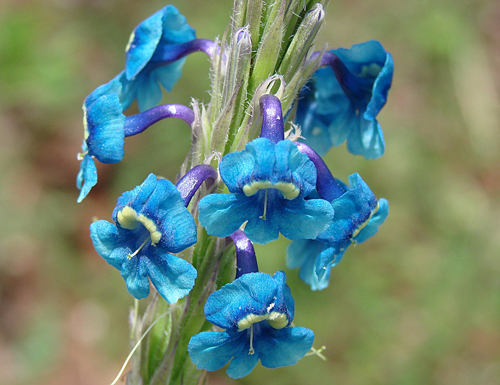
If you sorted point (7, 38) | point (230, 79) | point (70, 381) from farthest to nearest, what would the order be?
point (7, 38) → point (70, 381) → point (230, 79)

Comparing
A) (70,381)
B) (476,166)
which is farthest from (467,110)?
(70,381)

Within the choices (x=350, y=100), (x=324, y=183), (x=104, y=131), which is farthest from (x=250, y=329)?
(x=350, y=100)

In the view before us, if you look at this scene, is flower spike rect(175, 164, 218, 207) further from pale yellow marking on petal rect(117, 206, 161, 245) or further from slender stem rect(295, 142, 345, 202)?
slender stem rect(295, 142, 345, 202)

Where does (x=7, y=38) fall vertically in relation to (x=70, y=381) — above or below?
above

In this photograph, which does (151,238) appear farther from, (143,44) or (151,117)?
(143,44)

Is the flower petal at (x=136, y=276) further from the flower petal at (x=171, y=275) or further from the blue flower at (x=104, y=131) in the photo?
the blue flower at (x=104, y=131)

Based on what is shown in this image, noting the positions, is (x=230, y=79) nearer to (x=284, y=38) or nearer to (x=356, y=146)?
(x=284, y=38)

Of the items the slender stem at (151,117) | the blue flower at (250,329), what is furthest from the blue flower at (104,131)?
the blue flower at (250,329)

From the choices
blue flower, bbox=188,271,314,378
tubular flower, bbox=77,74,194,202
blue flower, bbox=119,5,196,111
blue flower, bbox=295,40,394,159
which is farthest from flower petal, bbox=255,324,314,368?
blue flower, bbox=119,5,196,111
